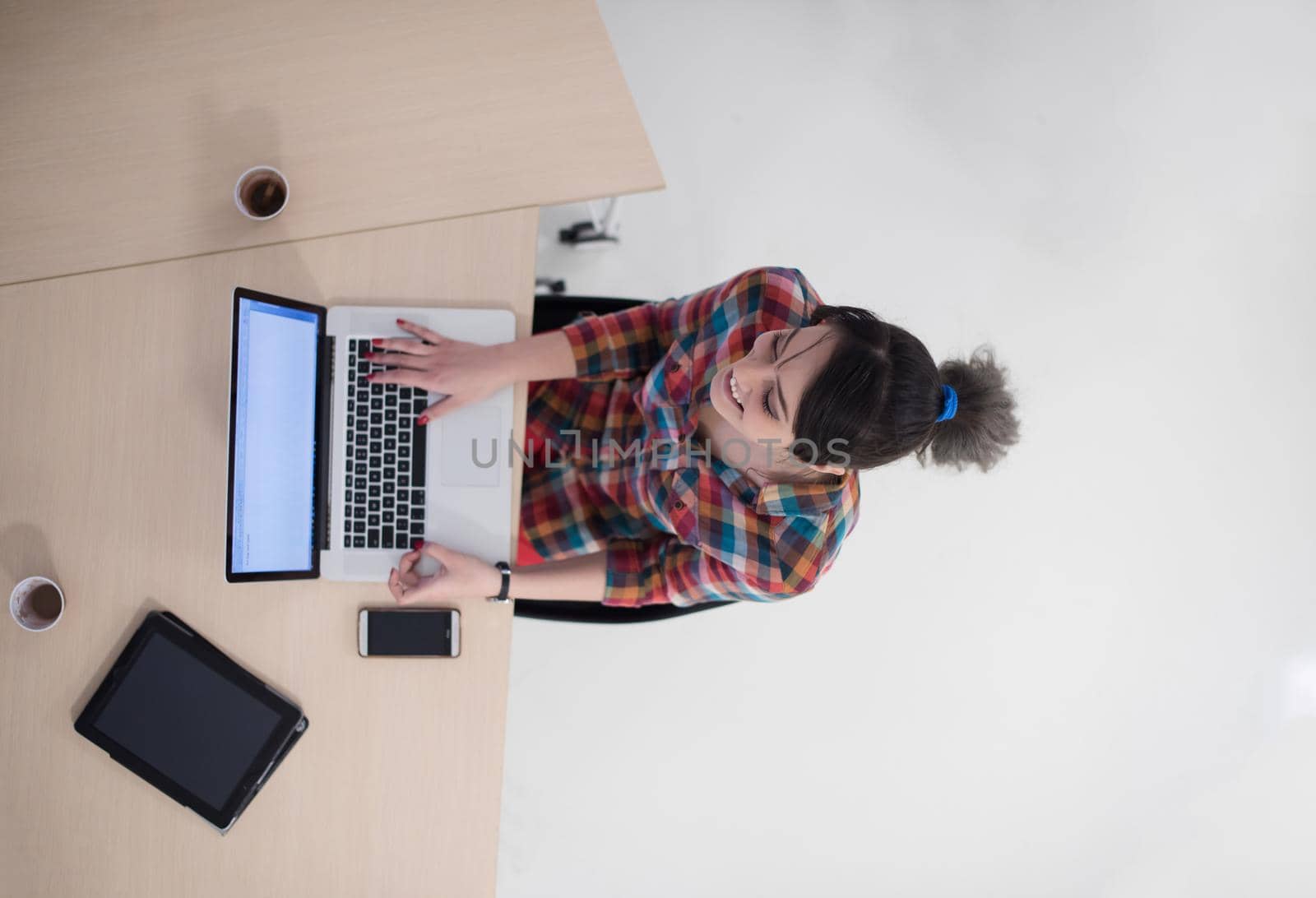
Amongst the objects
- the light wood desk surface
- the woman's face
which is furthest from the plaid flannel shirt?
the light wood desk surface

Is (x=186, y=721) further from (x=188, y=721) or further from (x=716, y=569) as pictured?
(x=716, y=569)

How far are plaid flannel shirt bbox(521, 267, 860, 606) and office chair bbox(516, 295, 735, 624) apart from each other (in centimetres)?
4

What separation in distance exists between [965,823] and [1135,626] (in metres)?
0.67

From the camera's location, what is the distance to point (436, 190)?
3.76 feet

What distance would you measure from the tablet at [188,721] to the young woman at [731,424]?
278mm

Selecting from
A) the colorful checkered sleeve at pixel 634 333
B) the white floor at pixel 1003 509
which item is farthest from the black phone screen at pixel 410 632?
the white floor at pixel 1003 509

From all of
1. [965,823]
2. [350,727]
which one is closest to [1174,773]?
[965,823]

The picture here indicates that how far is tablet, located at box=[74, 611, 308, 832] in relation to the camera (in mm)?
1061

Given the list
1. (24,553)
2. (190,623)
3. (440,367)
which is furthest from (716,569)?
(24,553)

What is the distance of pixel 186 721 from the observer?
106 centimetres

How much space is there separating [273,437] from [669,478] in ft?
1.95

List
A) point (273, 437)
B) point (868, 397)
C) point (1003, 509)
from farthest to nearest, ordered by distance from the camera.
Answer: point (1003, 509), point (273, 437), point (868, 397)

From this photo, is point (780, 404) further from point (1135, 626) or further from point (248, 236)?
point (1135, 626)

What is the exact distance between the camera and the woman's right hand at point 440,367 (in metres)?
1.10
